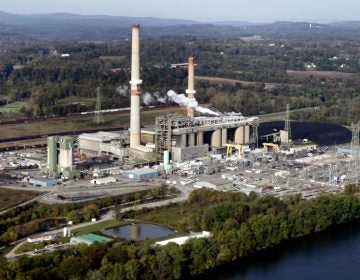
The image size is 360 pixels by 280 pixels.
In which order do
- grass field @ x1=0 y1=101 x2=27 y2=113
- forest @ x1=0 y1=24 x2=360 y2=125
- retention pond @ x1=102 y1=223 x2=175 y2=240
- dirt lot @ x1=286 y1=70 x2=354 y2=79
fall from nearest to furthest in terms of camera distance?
retention pond @ x1=102 y1=223 x2=175 y2=240 < grass field @ x1=0 y1=101 x2=27 y2=113 < forest @ x1=0 y1=24 x2=360 y2=125 < dirt lot @ x1=286 y1=70 x2=354 y2=79

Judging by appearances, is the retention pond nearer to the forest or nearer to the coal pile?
the coal pile

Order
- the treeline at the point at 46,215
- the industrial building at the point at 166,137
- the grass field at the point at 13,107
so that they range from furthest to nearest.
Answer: the grass field at the point at 13,107 → the industrial building at the point at 166,137 → the treeline at the point at 46,215

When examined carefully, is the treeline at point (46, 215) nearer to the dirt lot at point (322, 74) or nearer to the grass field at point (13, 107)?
the grass field at point (13, 107)

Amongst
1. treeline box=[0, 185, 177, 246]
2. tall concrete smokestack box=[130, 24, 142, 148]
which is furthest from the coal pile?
treeline box=[0, 185, 177, 246]

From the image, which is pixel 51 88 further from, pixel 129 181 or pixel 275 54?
pixel 275 54

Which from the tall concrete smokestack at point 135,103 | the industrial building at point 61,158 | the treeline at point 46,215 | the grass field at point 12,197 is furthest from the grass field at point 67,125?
the treeline at point 46,215
